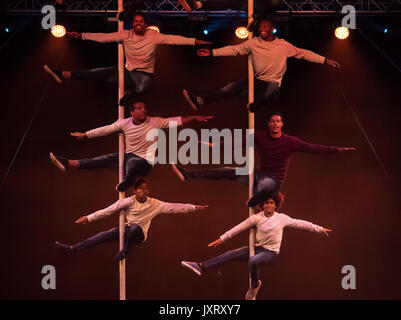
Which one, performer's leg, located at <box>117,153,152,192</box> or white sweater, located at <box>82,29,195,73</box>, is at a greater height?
white sweater, located at <box>82,29,195,73</box>

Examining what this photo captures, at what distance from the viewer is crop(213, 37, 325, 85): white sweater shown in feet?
Result: 20.3

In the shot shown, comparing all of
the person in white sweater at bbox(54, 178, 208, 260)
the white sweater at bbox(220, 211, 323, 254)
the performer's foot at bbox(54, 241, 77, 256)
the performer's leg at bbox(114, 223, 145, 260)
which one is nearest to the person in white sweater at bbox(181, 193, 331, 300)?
the white sweater at bbox(220, 211, 323, 254)

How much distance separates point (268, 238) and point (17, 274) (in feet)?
8.28

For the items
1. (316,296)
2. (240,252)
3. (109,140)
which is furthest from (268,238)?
(109,140)

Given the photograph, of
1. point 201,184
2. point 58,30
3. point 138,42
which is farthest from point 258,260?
point 58,30

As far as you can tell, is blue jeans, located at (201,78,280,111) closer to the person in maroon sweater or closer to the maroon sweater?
the person in maroon sweater

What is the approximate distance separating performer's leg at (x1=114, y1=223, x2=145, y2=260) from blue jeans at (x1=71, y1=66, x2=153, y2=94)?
127 centimetres

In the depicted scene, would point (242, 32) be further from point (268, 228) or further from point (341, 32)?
point (268, 228)

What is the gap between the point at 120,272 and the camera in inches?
244

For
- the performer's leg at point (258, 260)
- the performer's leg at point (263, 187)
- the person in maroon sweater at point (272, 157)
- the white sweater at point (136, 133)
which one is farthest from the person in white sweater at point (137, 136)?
the performer's leg at point (258, 260)

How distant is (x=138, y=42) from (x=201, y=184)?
5.19ft

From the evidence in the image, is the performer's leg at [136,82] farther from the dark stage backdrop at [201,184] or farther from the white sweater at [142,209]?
the white sweater at [142,209]

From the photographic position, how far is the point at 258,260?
19.8 ft
